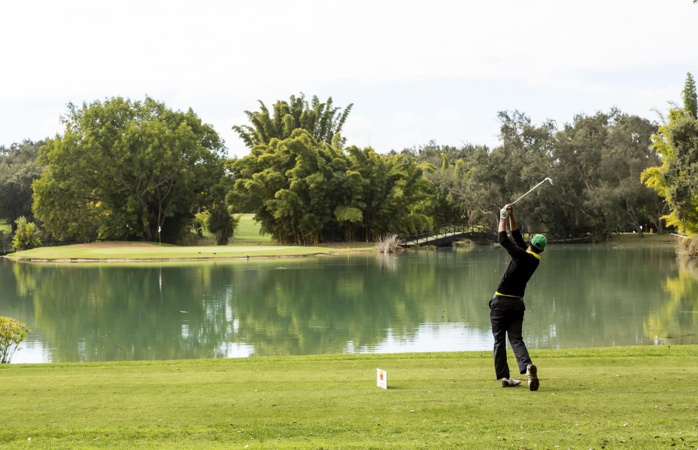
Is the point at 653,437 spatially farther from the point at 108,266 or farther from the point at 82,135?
the point at 82,135

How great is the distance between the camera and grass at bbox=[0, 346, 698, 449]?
21.8ft

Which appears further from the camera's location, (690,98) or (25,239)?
(25,239)

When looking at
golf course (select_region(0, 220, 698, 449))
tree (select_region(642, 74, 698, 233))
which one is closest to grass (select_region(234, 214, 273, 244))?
tree (select_region(642, 74, 698, 233))

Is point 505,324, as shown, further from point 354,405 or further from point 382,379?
point 354,405

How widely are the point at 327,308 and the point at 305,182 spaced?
40514 millimetres

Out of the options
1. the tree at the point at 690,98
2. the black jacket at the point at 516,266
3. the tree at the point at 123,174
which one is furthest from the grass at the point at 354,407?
the tree at the point at 123,174

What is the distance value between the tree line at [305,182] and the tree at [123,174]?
0.10 metres

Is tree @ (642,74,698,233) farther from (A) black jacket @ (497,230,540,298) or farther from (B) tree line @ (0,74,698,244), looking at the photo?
(A) black jacket @ (497,230,540,298)

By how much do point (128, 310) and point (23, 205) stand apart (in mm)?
60408

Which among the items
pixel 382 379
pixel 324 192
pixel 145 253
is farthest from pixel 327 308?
pixel 324 192

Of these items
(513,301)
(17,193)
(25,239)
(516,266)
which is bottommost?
(513,301)

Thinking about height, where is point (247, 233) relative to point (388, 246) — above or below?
above

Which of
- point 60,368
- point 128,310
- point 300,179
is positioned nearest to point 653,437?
point 60,368

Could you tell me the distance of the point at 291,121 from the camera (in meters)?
75.5
